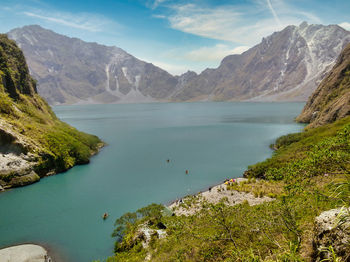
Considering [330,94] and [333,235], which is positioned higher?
[330,94]

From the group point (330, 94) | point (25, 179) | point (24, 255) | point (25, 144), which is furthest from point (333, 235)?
A: point (330, 94)

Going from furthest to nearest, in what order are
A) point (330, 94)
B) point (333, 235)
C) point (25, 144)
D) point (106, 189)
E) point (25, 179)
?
1. point (330, 94)
2. point (25, 144)
3. point (25, 179)
4. point (106, 189)
5. point (333, 235)

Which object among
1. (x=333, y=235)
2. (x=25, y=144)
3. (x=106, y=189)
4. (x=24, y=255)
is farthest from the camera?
(x=25, y=144)

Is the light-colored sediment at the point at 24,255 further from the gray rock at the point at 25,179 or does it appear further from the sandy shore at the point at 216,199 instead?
the gray rock at the point at 25,179

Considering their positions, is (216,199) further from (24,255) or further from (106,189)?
(24,255)

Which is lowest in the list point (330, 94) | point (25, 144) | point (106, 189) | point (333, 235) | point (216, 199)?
point (106, 189)

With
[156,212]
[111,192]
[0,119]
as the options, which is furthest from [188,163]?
[0,119]

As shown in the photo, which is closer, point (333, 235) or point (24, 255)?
point (333, 235)

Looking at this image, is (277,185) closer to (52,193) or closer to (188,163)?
(188,163)
